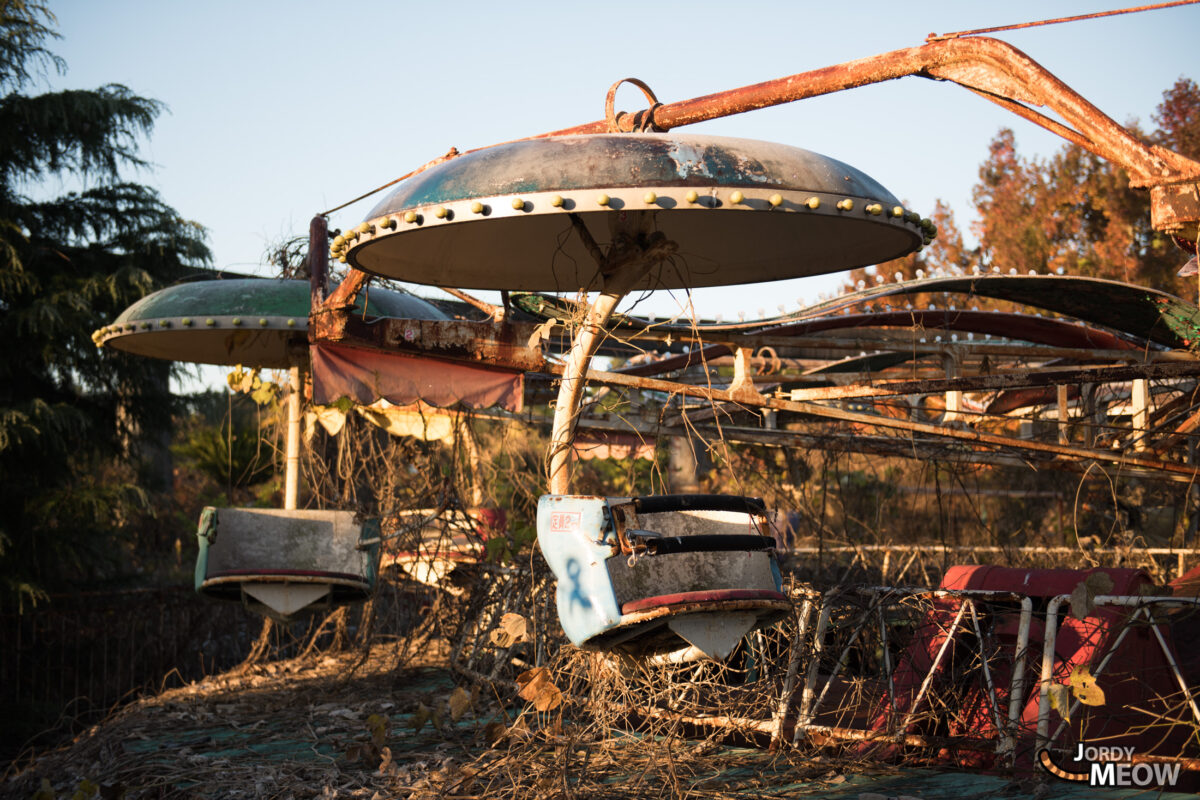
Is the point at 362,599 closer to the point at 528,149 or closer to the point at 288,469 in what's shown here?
the point at 288,469

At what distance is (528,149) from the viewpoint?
4379mm

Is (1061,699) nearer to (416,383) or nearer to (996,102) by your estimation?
Answer: (996,102)

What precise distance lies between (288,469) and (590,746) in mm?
5082

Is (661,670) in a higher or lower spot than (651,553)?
lower

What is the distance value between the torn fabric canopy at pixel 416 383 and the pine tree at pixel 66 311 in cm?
785

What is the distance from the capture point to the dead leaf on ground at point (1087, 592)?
15.9ft

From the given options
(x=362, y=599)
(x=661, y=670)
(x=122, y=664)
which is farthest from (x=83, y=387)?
(x=661, y=670)

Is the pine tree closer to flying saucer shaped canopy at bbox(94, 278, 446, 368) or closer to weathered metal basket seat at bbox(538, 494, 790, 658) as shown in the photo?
flying saucer shaped canopy at bbox(94, 278, 446, 368)

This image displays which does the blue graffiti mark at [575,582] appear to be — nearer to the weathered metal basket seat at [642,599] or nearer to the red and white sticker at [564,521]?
the weathered metal basket seat at [642,599]

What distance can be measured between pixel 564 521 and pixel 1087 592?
2486 mm

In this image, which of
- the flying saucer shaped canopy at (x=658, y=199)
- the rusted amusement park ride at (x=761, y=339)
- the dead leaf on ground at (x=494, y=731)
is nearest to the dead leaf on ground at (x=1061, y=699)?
the rusted amusement park ride at (x=761, y=339)

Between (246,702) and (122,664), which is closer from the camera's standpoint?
(246,702)

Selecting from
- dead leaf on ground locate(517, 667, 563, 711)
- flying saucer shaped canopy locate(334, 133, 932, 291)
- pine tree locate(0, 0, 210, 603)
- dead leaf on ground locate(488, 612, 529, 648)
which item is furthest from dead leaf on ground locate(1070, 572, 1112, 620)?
pine tree locate(0, 0, 210, 603)

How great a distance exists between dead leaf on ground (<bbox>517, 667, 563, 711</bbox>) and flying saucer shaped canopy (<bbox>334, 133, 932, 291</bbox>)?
6.09ft
